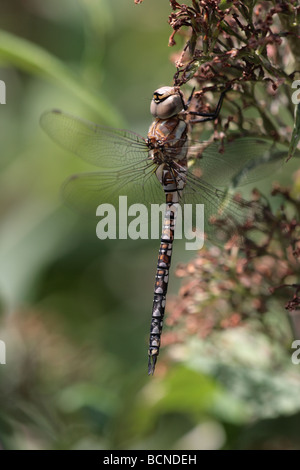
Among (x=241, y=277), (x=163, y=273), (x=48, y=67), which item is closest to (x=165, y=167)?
(x=163, y=273)

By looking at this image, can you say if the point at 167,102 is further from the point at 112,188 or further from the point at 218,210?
the point at 112,188

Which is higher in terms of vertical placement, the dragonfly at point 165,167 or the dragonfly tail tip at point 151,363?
the dragonfly at point 165,167

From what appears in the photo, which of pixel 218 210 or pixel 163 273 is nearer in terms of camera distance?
pixel 218 210

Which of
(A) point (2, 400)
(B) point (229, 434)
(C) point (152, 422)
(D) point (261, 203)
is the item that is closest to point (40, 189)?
(A) point (2, 400)

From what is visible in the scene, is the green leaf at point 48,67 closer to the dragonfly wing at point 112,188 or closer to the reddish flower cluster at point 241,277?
the dragonfly wing at point 112,188

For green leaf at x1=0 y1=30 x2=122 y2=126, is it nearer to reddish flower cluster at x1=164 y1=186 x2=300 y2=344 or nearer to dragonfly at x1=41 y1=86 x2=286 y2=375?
dragonfly at x1=41 y1=86 x2=286 y2=375

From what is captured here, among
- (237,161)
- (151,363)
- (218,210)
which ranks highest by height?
(237,161)

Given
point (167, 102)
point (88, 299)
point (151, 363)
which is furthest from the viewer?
point (88, 299)

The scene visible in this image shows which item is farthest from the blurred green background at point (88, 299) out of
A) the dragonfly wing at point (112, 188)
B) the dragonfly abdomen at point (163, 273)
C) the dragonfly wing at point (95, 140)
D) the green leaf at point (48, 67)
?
the dragonfly abdomen at point (163, 273)
